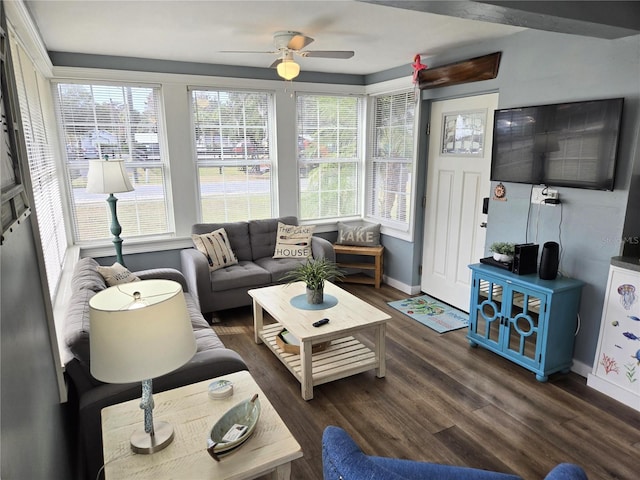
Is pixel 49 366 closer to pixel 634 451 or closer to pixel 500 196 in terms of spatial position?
pixel 634 451

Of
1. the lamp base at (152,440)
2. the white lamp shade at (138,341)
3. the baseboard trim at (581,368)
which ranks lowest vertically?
the baseboard trim at (581,368)

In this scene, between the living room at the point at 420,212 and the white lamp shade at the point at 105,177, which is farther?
the white lamp shade at the point at 105,177

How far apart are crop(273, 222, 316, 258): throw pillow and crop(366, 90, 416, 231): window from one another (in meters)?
1.06

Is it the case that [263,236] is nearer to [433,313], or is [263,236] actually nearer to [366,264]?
[366,264]

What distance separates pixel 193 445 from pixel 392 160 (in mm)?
3898

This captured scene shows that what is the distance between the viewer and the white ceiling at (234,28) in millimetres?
2436

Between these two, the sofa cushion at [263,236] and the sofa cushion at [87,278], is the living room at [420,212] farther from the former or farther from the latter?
the sofa cushion at [87,278]

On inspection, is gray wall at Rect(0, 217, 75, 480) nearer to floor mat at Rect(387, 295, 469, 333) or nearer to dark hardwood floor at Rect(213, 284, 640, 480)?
dark hardwood floor at Rect(213, 284, 640, 480)

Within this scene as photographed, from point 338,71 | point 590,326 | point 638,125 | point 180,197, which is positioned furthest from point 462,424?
point 338,71

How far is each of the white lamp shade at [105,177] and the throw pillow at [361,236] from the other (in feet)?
8.36

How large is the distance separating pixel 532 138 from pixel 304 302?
2.12m

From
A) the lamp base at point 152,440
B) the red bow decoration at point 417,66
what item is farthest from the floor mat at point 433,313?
the lamp base at point 152,440

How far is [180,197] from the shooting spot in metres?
4.25

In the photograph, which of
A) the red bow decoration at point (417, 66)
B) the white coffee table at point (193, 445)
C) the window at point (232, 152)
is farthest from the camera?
the window at point (232, 152)
